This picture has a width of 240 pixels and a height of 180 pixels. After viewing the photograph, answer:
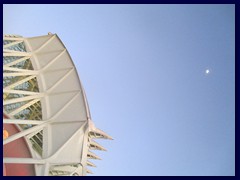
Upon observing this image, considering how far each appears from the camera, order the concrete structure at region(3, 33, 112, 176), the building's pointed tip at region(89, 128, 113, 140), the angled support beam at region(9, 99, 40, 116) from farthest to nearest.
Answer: the building's pointed tip at region(89, 128, 113, 140) → the angled support beam at region(9, 99, 40, 116) → the concrete structure at region(3, 33, 112, 176)

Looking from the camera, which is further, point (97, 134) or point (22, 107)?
point (97, 134)

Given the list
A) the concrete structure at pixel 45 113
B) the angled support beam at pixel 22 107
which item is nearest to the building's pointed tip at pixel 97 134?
the concrete structure at pixel 45 113

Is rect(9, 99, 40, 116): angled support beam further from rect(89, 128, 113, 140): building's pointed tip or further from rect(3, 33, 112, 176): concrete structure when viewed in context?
rect(89, 128, 113, 140): building's pointed tip

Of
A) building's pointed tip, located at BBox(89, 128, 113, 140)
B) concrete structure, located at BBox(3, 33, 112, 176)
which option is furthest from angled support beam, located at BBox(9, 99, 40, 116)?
building's pointed tip, located at BBox(89, 128, 113, 140)

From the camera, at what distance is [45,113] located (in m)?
19.6

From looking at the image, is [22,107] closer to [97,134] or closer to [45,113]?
[45,113]

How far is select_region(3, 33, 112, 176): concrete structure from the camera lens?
1598 cm

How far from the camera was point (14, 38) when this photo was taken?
24781 millimetres

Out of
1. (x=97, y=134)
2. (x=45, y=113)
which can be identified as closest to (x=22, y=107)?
(x=45, y=113)

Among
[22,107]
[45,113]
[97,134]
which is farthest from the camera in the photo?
[97,134]

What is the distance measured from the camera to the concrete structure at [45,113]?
15984 millimetres

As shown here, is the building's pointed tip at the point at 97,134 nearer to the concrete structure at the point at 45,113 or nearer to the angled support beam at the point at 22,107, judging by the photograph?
the concrete structure at the point at 45,113

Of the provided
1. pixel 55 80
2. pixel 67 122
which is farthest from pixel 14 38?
pixel 67 122

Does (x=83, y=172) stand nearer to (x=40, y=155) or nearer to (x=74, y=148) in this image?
(x=74, y=148)
